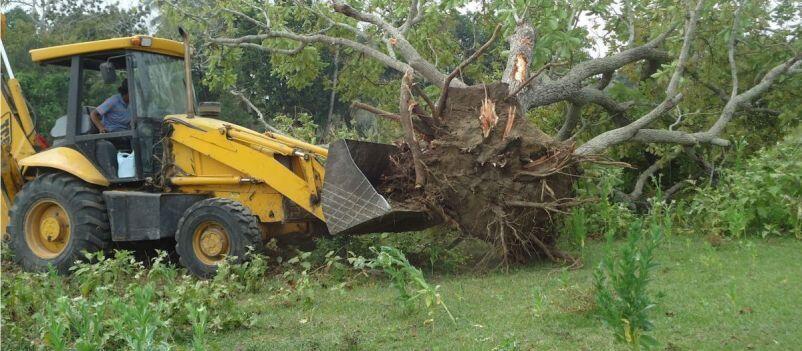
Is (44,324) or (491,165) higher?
(491,165)

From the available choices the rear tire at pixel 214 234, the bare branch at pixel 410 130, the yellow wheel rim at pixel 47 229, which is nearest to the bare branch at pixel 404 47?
the bare branch at pixel 410 130

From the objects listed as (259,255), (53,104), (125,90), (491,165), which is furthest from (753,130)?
(53,104)

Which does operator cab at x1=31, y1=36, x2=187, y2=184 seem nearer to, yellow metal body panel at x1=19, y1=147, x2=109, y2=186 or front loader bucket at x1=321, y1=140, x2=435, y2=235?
yellow metal body panel at x1=19, y1=147, x2=109, y2=186

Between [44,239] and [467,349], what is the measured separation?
5.90 meters

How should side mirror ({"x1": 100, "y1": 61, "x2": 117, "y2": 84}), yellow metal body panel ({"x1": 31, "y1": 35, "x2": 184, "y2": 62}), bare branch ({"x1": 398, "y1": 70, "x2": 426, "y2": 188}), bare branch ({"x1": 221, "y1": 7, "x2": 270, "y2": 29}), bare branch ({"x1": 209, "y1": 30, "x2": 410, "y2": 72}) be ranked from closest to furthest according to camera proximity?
bare branch ({"x1": 398, "y1": 70, "x2": 426, "y2": 188})
side mirror ({"x1": 100, "y1": 61, "x2": 117, "y2": 84})
yellow metal body panel ({"x1": 31, "y1": 35, "x2": 184, "y2": 62})
bare branch ({"x1": 209, "y1": 30, "x2": 410, "y2": 72})
bare branch ({"x1": 221, "y1": 7, "x2": 270, "y2": 29})

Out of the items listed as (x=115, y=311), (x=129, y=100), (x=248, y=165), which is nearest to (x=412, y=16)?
(x=248, y=165)

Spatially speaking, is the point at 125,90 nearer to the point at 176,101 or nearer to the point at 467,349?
the point at 176,101

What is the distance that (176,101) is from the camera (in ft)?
31.3

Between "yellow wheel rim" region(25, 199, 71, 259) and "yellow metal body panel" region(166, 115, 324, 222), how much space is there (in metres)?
1.31

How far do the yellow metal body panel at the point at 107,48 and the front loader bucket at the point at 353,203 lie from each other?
269 centimetres

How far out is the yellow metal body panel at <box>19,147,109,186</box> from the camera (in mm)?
8945

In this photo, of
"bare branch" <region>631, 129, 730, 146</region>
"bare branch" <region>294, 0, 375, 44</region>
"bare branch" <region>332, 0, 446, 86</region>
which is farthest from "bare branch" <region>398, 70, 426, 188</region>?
"bare branch" <region>294, 0, 375, 44</region>

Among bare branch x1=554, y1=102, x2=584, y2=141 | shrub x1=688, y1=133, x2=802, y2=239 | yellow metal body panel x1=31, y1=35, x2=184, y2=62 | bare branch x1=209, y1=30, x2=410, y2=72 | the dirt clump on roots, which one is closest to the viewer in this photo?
the dirt clump on roots

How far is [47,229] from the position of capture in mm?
9234
